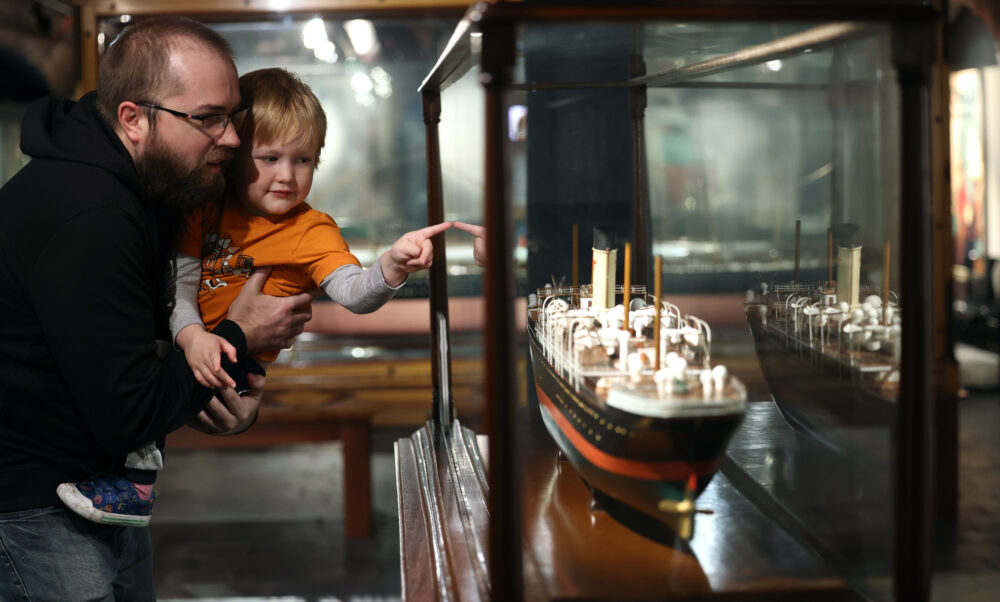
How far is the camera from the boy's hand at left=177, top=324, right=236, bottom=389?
1.30m

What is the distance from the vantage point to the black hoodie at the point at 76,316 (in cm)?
112

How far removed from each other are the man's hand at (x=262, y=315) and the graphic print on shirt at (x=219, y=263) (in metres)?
0.03

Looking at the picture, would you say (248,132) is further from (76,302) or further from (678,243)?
(678,243)

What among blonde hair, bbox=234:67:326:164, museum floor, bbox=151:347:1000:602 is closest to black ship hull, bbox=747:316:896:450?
blonde hair, bbox=234:67:326:164

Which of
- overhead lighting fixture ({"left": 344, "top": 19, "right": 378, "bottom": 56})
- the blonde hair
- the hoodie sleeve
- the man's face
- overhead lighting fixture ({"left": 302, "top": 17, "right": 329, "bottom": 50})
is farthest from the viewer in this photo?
overhead lighting fixture ({"left": 344, "top": 19, "right": 378, "bottom": 56})

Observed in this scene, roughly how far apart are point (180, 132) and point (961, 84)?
554cm

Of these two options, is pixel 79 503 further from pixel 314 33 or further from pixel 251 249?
pixel 314 33

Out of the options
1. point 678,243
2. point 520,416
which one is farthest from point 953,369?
point 520,416

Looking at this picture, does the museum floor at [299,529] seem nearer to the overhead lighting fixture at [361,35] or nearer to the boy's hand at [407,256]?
the overhead lighting fixture at [361,35]

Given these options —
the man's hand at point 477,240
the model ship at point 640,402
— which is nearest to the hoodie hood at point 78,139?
the man's hand at point 477,240

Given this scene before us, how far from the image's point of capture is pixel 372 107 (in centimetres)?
429

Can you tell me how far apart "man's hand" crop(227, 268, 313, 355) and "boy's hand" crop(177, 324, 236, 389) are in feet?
0.26

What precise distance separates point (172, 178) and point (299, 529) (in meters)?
3.18

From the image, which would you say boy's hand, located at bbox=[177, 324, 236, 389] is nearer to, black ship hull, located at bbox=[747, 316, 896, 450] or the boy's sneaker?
the boy's sneaker
